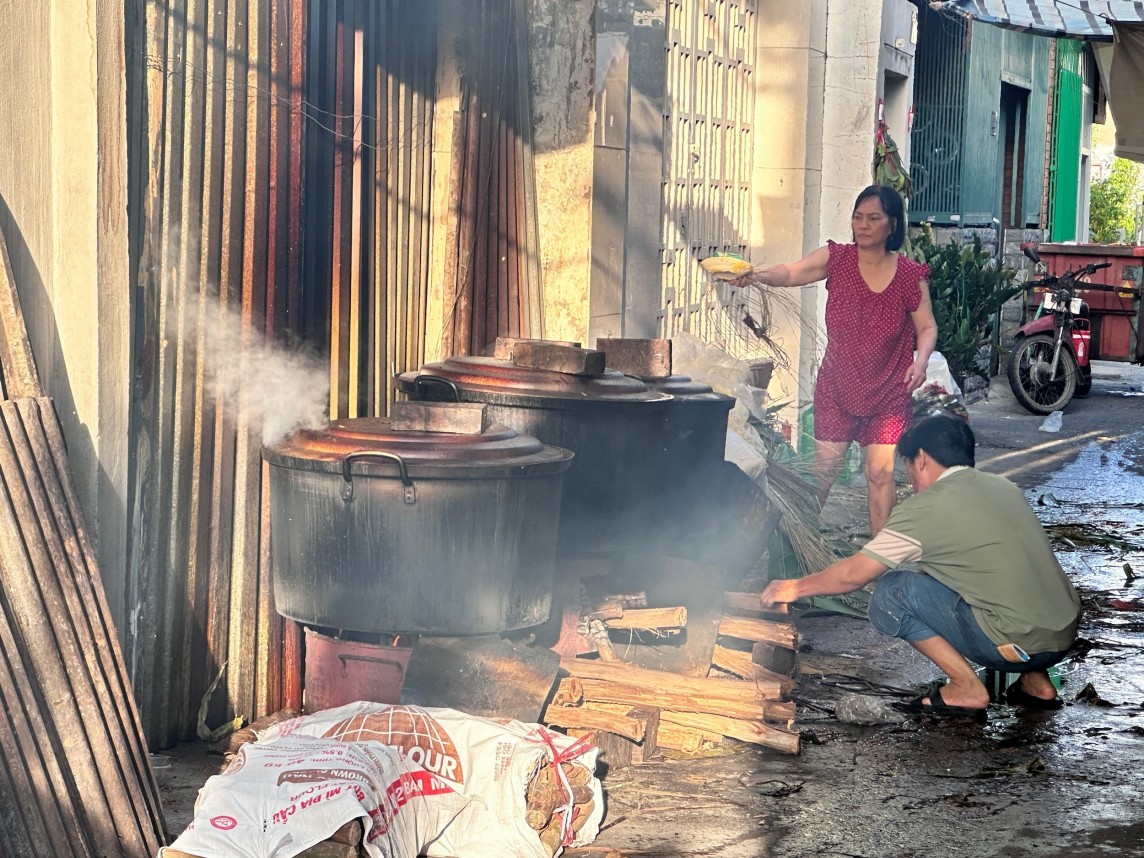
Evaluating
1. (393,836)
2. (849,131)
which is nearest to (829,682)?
(393,836)

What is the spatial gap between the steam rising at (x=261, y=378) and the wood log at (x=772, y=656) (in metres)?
1.91

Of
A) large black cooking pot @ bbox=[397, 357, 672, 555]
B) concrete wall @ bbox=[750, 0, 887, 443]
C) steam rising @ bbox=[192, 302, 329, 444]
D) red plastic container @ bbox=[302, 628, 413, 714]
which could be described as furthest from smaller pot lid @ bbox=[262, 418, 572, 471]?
concrete wall @ bbox=[750, 0, 887, 443]

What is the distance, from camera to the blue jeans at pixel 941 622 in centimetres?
582

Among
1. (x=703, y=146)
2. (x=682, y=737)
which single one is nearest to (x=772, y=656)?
(x=682, y=737)

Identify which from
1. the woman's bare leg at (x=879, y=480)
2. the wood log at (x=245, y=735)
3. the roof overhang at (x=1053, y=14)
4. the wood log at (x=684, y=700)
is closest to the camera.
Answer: the wood log at (x=245, y=735)

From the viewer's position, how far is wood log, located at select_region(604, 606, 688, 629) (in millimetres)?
5570

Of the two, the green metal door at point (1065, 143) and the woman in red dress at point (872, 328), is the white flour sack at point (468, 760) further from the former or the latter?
the green metal door at point (1065, 143)

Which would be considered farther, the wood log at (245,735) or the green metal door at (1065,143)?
the green metal door at (1065,143)

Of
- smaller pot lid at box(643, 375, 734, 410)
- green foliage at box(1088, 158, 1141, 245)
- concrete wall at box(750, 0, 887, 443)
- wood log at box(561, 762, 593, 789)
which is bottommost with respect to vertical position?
wood log at box(561, 762, 593, 789)

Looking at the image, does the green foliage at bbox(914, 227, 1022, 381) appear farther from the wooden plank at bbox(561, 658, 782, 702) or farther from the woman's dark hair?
the wooden plank at bbox(561, 658, 782, 702)

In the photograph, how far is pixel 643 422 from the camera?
568 centimetres

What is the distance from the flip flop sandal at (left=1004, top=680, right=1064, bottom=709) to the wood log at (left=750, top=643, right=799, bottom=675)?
962 mm

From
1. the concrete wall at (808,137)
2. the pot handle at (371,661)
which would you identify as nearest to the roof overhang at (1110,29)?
the concrete wall at (808,137)

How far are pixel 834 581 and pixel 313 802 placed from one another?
2.59 metres
